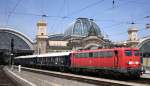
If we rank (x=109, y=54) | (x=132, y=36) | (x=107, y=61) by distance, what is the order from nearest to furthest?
(x=109, y=54) → (x=107, y=61) → (x=132, y=36)

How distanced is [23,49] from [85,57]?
131918 millimetres

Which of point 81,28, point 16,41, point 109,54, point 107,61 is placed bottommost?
point 107,61

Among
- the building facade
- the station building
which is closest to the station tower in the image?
the building facade

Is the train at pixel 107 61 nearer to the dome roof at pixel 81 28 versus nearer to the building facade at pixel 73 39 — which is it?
the building facade at pixel 73 39

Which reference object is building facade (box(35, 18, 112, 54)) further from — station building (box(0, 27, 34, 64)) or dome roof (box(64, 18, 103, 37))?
station building (box(0, 27, 34, 64))

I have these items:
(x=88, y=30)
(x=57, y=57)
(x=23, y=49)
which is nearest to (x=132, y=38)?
(x=88, y=30)

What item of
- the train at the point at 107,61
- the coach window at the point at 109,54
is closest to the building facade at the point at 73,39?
the train at the point at 107,61

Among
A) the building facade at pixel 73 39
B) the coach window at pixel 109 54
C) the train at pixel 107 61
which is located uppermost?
the building facade at pixel 73 39

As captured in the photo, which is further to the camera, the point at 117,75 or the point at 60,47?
the point at 60,47

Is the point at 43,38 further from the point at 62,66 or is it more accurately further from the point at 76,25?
the point at 62,66

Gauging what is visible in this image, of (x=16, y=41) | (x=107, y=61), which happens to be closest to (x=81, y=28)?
(x=16, y=41)

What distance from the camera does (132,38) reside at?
158 m

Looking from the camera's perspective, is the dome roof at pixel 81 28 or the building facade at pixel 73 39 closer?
the building facade at pixel 73 39

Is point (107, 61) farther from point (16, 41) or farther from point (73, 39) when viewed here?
point (16, 41)
